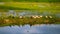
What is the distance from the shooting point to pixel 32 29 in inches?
60.0

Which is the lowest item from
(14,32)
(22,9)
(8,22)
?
(14,32)

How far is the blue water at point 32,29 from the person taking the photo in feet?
4.94

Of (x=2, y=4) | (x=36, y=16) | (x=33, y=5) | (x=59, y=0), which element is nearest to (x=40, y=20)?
(x=36, y=16)

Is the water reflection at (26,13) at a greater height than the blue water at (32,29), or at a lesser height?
greater

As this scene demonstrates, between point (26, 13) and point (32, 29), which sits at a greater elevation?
point (26, 13)

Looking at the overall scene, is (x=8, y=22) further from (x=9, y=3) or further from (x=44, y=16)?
(x=44, y=16)

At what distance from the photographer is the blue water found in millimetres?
1505

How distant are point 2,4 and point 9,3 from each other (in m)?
0.08

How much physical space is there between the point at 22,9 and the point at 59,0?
428 millimetres

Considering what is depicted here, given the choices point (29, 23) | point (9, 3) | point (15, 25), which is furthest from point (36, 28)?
point (9, 3)

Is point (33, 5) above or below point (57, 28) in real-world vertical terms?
above

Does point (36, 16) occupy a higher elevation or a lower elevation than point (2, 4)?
lower

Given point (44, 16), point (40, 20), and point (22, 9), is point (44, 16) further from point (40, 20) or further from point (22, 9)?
point (22, 9)

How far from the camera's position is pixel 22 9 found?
1.54 metres
